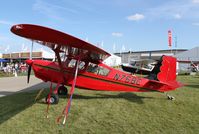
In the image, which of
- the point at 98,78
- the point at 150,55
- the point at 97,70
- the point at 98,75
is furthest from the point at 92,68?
the point at 150,55

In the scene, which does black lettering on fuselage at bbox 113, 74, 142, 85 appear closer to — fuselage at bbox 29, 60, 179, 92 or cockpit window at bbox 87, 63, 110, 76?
fuselage at bbox 29, 60, 179, 92

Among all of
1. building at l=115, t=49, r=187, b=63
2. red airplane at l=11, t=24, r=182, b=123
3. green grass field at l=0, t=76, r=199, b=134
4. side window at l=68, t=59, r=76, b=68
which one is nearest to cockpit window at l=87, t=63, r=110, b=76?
red airplane at l=11, t=24, r=182, b=123

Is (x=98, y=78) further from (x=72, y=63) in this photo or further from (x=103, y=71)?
(x=72, y=63)

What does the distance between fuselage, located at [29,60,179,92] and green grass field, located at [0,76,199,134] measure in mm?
696

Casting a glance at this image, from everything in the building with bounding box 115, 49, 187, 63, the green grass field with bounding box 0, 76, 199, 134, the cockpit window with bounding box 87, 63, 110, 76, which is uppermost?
the building with bounding box 115, 49, 187, 63

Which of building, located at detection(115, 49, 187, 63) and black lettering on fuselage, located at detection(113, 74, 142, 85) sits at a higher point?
building, located at detection(115, 49, 187, 63)

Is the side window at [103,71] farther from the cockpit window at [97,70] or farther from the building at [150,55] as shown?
the building at [150,55]

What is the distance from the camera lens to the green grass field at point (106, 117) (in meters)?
5.68

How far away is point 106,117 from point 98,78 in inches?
114

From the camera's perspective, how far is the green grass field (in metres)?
5.68

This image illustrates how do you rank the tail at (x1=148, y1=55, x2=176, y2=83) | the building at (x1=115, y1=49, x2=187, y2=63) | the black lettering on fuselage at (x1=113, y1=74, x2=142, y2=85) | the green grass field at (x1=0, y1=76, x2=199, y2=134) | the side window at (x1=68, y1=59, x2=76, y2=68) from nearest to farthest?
the green grass field at (x1=0, y1=76, x2=199, y2=134) → the tail at (x1=148, y1=55, x2=176, y2=83) → the black lettering on fuselage at (x1=113, y1=74, x2=142, y2=85) → the side window at (x1=68, y1=59, x2=76, y2=68) → the building at (x1=115, y1=49, x2=187, y2=63)

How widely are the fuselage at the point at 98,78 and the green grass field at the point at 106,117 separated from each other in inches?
27.4

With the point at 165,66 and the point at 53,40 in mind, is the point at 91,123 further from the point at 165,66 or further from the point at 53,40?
the point at 165,66

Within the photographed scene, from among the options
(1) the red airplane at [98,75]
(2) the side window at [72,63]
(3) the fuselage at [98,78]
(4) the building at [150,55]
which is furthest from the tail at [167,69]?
(4) the building at [150,55]
